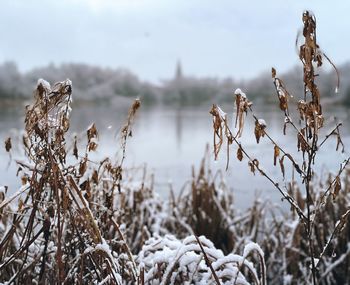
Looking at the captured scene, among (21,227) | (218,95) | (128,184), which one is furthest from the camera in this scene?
(218,95)

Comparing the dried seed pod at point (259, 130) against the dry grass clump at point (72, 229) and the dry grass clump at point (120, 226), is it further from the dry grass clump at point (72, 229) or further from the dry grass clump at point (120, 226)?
the dry grass clump at point (72, 229)

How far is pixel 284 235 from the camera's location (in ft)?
8.14

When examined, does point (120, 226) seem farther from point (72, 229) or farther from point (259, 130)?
point (259, 130)

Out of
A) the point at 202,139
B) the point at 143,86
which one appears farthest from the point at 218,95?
the point at 202,139

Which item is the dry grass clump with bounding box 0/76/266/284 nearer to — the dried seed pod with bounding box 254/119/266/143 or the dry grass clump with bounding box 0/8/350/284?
the dry grass clump with bounding box 0/8/350/284

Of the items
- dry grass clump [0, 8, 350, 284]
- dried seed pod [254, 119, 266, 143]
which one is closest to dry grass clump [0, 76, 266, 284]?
dry grass clump [0, 8, 350, 284]

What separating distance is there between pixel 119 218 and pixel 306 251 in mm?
1122

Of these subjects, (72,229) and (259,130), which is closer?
(259,130)

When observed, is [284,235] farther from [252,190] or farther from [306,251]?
[252,190]

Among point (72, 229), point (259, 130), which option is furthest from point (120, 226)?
point (259, 130)

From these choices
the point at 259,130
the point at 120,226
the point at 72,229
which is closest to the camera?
the point at 259,130

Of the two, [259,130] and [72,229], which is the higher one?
[259,130]

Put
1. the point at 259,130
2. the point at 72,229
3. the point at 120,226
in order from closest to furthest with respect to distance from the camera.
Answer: the point at 259,130 < the point at 72,229 < the point at 120,226

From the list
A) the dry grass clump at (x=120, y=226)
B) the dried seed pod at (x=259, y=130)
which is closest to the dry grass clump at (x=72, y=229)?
the dry grass clump at (x=120, y=226)
